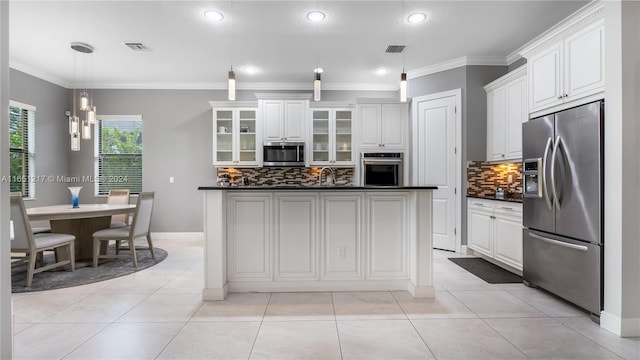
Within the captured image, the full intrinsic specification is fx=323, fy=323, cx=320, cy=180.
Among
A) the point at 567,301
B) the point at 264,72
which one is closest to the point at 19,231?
the point at 264,72

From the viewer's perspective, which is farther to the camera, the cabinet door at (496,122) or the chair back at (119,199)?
the chair back at (119,199)

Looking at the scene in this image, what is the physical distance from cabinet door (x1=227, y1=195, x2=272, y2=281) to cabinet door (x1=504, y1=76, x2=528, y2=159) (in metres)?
3.11

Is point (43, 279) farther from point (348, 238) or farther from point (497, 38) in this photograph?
point (497, 38)

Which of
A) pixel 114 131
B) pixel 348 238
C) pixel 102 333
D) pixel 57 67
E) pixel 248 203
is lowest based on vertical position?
pixel 102 333

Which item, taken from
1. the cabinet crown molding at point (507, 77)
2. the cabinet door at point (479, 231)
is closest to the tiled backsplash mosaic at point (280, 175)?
the cabinet door at point (479, 231)

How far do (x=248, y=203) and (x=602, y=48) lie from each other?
3.05m

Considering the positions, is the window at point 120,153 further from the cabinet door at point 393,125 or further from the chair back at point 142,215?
the cabinet door at point 393,125

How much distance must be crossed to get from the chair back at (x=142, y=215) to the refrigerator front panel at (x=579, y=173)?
4.32m

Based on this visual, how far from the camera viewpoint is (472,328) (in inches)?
90.7

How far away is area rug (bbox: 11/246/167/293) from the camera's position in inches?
127

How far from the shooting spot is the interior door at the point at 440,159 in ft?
15.5

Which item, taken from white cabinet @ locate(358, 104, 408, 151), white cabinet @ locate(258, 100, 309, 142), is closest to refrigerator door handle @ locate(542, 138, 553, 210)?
white cabinet @ locate(358, 104, 408, 151)

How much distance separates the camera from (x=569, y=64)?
8.75ft

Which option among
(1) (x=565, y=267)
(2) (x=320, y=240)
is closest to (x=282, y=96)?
(2) (x=320, y=240)
